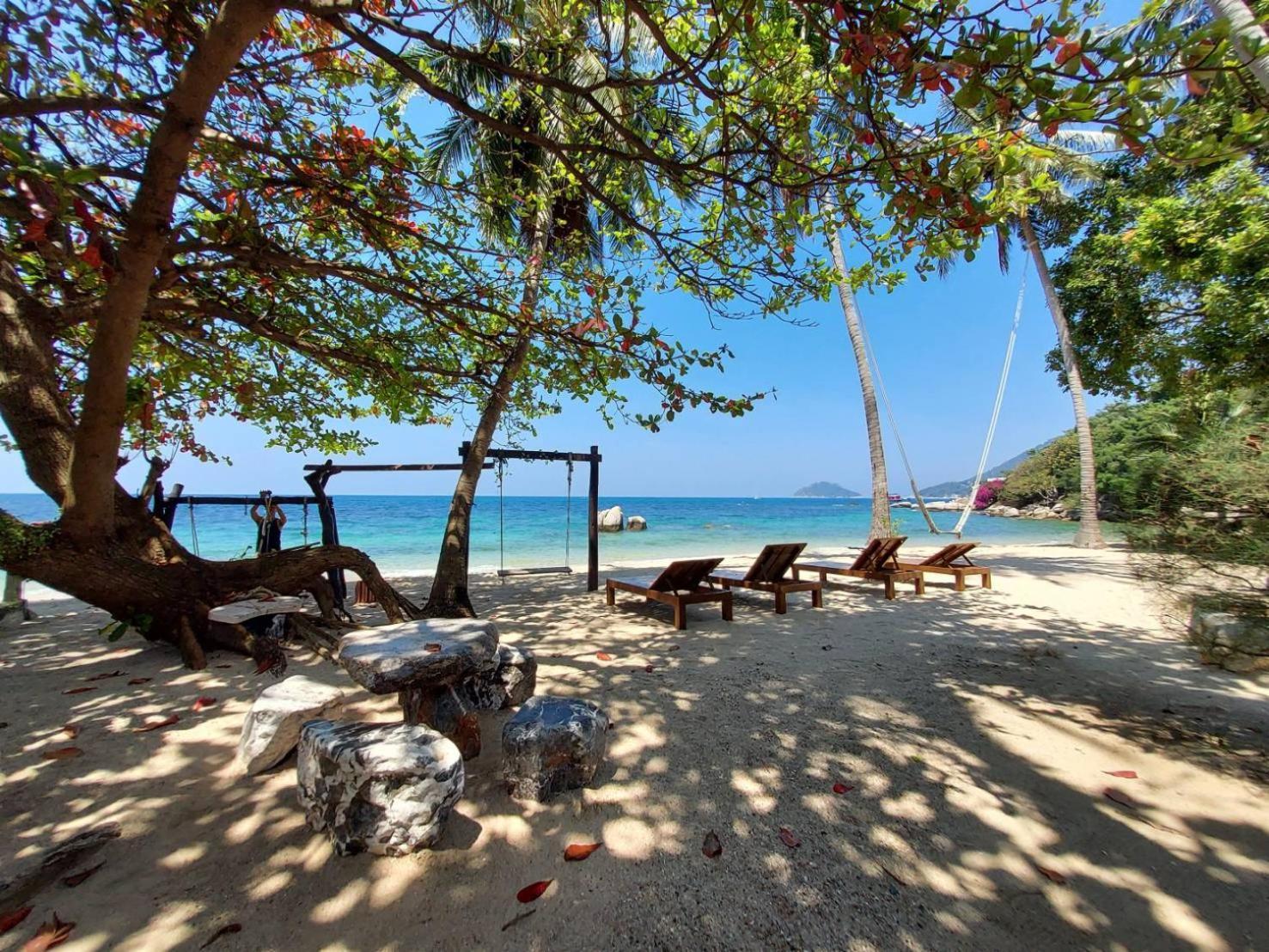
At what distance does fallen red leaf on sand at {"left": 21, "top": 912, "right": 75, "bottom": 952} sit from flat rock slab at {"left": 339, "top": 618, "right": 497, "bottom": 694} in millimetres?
1027

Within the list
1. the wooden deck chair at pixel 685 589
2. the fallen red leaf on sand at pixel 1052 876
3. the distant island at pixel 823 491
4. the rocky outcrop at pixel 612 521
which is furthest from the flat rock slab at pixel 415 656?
the distant island at pixel 823 491

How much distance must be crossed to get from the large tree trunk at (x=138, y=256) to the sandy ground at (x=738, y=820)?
1368 mm

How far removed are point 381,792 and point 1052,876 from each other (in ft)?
8.05

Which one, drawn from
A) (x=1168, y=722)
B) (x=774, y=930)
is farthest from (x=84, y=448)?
(x=1168, y=722)

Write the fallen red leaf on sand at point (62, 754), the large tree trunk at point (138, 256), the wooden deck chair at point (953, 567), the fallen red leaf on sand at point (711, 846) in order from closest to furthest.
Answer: the fallen red leaf on sand at point (711, 846), the large tree trunk at point (138, 256), the fallen red leaf on sand at point (62, 754), the wooden deck chair at point (953, 567)

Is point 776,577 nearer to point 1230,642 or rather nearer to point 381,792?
point 1230,642

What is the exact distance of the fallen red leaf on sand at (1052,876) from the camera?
1.89m

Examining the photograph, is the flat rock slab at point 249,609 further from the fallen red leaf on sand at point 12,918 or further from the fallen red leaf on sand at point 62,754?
the fallen red leaf on sand at point 12,918

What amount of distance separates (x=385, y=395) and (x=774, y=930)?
522 cm

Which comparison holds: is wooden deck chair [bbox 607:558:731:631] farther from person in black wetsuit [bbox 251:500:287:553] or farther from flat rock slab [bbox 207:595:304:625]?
person in black wetsuit [bbox 251:500:287:553]

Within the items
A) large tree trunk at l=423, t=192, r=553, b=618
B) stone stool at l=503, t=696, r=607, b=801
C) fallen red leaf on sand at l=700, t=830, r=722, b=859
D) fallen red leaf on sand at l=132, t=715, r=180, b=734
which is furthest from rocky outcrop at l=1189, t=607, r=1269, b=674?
fallen red leaf on sand at l=132, t=715, r=180, b=734

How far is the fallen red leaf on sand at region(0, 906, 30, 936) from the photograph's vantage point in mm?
1609

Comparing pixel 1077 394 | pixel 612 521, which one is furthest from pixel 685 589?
pixel 612 521

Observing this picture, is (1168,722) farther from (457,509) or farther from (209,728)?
(457,509)
